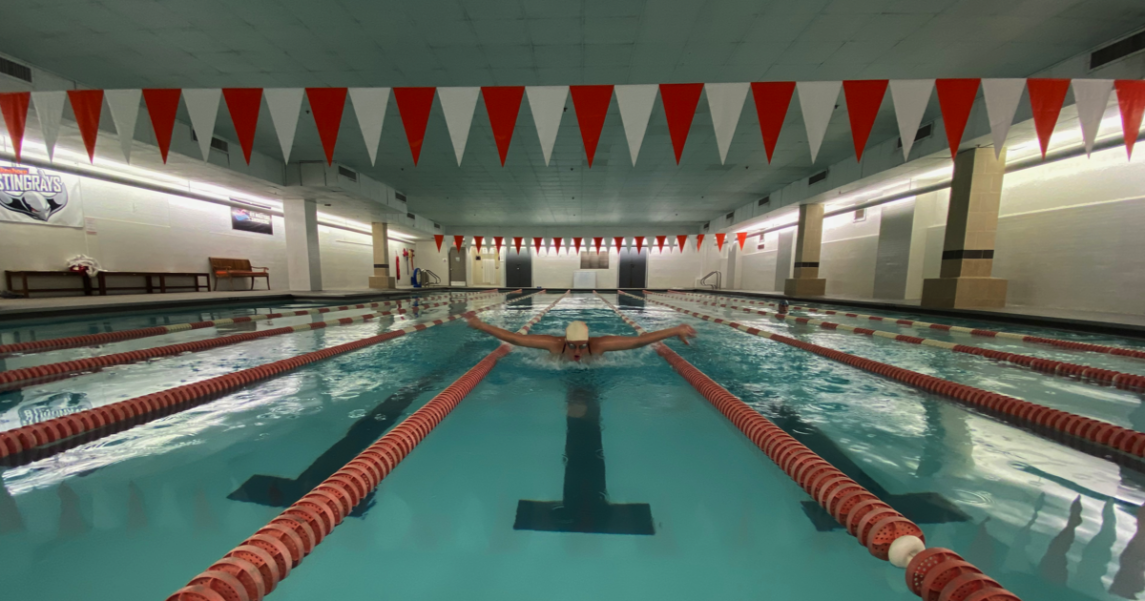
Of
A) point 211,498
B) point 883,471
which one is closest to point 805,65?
point 883,471

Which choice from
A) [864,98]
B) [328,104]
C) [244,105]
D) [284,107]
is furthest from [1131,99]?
[244,105]

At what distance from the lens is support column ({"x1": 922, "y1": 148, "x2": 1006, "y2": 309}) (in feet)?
22.9

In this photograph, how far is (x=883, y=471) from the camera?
6.09ft

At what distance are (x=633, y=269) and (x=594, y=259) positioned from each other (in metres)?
2.41

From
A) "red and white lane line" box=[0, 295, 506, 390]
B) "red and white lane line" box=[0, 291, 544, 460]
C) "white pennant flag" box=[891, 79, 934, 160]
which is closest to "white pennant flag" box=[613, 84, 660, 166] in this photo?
"white pennant flag" box=[891, 79, 934, 160]

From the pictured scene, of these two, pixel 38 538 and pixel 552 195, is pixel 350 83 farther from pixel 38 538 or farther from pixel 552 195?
pixel 552 195

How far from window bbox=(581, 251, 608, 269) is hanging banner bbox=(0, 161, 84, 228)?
18.0 metres

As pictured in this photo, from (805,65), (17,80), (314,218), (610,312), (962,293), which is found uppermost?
(805,65)

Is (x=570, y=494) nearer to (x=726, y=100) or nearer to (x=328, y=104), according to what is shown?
(x=726, y=100)

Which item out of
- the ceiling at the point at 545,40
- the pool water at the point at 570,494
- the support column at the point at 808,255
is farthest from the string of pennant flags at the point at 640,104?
the support column at the point at 808,255

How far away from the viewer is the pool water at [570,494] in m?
1.19

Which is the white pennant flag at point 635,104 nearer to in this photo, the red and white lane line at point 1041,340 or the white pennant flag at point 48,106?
the red and white lane line at point 1041,340

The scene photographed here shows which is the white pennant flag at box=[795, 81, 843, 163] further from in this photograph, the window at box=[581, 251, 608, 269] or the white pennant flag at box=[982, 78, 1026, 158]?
the window at box=[581, 251, 608, 269]

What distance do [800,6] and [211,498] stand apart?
623cm
